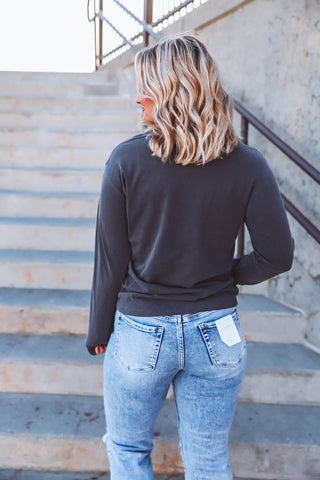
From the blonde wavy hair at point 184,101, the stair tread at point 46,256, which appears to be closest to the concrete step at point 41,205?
the stair tread at point 46,256

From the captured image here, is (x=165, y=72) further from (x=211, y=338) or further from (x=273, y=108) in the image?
(x=273, y=108)

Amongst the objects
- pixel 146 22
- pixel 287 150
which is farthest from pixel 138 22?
pixel 287 150

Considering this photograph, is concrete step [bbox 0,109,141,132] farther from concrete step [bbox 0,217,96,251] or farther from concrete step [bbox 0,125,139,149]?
concrete step [bbox 0,217,96,251]

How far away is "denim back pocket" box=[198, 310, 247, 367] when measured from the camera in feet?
3.21

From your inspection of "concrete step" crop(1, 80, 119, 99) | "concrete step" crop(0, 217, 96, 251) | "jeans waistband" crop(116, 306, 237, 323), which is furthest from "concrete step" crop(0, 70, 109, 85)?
"jeans waistband" crop(116, 306, 237, 323)

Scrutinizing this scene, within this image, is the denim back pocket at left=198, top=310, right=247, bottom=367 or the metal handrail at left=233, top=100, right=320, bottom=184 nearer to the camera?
the denim back pocket at left=198, top=310, right=247, bottom=367

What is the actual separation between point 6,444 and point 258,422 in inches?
46.2

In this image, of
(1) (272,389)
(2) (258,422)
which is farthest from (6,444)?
(1) (272,389)

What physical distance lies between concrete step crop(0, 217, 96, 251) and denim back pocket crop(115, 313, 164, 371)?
1822 millimetres

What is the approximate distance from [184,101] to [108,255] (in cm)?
43

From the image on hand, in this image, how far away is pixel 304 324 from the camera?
2.25 m

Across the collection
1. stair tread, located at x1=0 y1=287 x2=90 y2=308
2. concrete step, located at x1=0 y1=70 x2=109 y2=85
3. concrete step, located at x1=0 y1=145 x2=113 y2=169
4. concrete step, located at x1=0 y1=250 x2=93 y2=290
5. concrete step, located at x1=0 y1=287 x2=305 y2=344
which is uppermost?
concrete step, located at x1=0 y1=70 x2=109 y2=85

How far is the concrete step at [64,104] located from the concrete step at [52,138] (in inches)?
21.0

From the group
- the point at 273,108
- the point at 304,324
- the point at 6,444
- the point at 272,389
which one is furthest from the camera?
the point at 273,108
